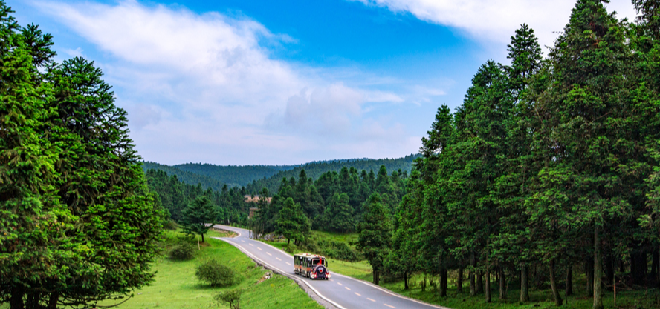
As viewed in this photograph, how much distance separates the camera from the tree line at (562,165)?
18406mm

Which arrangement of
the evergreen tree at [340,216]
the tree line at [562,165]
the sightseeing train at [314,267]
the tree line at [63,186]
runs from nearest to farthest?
the tree line at [63,186], the tree line at [562,165], the sightseeing train at [314,267], the evergreen tree at [340,216]

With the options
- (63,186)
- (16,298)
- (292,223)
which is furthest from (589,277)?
(292,223)

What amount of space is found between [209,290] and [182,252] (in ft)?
86.6

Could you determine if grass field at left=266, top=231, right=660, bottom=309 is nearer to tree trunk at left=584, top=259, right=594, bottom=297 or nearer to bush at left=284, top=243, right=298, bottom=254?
tree trunk at left=584, top=259, right=594, bottom=297

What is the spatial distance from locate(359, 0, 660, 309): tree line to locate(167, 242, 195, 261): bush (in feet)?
169

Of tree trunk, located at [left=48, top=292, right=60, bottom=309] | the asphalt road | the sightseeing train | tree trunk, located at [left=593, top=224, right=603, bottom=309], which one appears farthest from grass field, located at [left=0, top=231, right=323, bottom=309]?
tree trunk, located at [left=593, top=224, right=603, bottom=309]

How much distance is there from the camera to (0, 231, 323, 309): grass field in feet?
113

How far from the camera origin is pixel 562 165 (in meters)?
20.1

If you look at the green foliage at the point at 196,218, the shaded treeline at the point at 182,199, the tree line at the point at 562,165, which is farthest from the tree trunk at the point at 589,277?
the shaded treeline at the point at 182,199

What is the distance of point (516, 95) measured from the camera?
28.0 meters

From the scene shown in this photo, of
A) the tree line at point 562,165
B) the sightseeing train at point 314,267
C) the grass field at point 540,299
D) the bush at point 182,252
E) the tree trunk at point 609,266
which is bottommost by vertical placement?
the bush at point 182,252

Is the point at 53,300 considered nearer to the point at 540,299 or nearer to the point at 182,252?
the point at 540,299

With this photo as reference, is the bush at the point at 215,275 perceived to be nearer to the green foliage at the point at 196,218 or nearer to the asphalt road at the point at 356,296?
the asphalt road at the point at 356,296

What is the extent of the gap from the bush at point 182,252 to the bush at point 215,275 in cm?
2259
